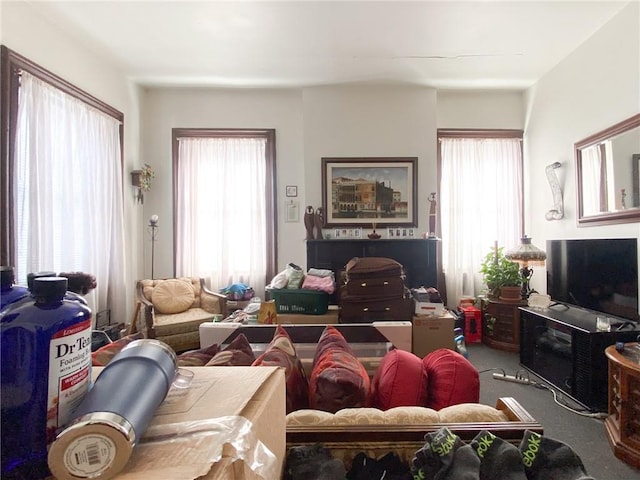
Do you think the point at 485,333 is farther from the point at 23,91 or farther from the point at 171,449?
the point at 23,91

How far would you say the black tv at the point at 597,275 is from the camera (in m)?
2.57

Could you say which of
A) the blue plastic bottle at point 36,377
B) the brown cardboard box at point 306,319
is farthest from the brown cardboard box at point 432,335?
the blue plastic bottle at point 36,377

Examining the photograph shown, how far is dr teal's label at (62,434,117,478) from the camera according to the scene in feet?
1.14

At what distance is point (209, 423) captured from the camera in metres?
0.44

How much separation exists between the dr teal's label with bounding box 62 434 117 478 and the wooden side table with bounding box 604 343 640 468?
2488 mm

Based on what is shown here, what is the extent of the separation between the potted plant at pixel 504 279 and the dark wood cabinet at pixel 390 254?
62 centimetres

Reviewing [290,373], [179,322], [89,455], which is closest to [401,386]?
[290,373]

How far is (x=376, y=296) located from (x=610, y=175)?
232 cm

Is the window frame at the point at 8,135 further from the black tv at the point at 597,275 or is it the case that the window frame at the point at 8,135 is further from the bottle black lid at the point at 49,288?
the black tv at the point at 597,275

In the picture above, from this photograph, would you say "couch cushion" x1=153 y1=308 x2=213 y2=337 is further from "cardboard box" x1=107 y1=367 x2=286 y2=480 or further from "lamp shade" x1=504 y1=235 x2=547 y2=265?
"lamp shade" x1=504 y1=235 x2=547 y2=265

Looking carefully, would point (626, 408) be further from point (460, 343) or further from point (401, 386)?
point (401, 386)

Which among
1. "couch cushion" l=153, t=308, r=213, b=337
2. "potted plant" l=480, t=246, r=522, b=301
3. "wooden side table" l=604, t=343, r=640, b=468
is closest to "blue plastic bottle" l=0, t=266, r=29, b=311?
"wooden side table" l=604, t=343, r=640, b=468

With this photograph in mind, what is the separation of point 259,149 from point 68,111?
2054 mm

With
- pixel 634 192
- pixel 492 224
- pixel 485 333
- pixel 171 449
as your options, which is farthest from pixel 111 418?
pixel 492 224
